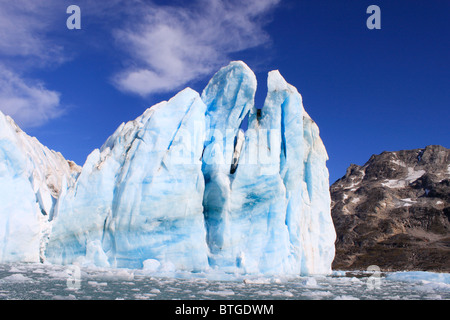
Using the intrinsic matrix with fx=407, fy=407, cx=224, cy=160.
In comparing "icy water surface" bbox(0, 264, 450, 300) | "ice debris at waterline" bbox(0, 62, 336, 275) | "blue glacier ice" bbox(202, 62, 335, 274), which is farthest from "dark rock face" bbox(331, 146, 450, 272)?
"icy water surface" bbox(0, 264, 450, 300)

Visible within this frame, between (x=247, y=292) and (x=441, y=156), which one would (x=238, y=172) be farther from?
(x=441, y=156)

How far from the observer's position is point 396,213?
70.0 m

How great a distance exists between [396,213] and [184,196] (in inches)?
2439

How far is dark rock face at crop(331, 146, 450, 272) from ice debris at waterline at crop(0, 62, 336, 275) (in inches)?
1510

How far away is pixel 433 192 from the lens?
7388 cm

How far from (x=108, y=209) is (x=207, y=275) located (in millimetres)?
5433

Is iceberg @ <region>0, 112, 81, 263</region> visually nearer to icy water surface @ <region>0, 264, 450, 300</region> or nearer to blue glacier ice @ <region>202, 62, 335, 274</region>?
icy water surface @ <region>0, 264, 450, 300</region>

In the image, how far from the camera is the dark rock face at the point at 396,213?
5428 centimetres

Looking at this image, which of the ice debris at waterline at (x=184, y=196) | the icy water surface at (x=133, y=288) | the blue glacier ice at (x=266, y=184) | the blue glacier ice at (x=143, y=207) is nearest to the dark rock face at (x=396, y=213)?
the blue glacier ice at (x=266, y=184)

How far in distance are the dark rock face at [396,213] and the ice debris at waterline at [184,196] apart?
3834 centimetres

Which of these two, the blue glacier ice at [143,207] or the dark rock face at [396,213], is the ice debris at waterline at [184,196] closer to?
the blue glacier ice at [143,207]

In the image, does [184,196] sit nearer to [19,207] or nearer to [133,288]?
[133,288]
